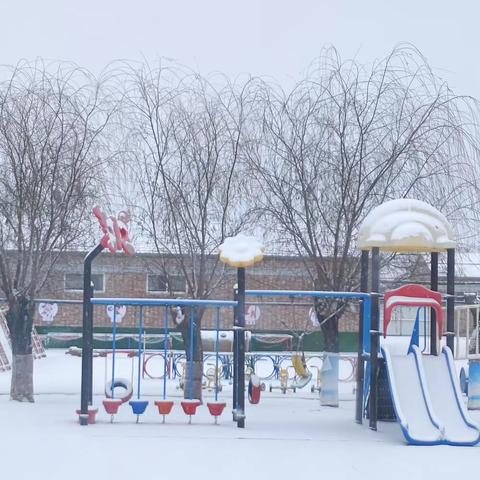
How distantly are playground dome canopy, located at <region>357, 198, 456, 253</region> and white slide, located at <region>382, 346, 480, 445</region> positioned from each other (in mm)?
1362

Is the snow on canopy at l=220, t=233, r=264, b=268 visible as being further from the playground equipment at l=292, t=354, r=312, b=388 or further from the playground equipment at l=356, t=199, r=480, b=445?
the playground equipment at l=292, t=354, r=312, b=388

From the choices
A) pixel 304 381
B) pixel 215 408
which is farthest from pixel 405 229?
pixel 304 381

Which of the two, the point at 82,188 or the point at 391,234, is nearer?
the point at 391,234

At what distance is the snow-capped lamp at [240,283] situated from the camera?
37.2 feet

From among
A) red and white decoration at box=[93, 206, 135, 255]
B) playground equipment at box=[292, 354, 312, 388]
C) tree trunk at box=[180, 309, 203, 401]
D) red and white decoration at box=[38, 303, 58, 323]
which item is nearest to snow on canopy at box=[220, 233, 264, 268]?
red and white decoration at box=[93, 206, 135, 255]

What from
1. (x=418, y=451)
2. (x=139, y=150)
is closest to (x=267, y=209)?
(x=139, y=150)

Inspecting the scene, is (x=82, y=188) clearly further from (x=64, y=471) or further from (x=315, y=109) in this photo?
(x=64, y=471)

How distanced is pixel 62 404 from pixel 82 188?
3608 mm

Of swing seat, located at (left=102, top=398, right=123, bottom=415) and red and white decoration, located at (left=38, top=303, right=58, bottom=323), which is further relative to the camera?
red and white decoration, located at (left=38, top=303, right=58, bottom=323)

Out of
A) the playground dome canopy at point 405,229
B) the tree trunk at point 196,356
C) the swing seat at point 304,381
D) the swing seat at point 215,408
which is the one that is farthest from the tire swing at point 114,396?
the swing seat at point 304,381

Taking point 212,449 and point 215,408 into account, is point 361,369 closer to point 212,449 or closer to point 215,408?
point 215,408

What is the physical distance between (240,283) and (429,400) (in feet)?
8.93

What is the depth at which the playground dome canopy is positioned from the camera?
37.8 ft

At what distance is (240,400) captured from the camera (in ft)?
37.5
